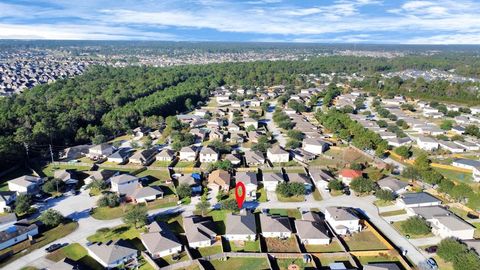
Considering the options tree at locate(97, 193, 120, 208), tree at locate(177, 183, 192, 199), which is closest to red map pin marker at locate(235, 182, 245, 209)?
tree at locate(177, 183, 192, 199)

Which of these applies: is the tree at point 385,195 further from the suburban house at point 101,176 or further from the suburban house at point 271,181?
the suburban house at point 101,176

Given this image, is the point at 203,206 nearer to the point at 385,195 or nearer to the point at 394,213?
the point at 385,195

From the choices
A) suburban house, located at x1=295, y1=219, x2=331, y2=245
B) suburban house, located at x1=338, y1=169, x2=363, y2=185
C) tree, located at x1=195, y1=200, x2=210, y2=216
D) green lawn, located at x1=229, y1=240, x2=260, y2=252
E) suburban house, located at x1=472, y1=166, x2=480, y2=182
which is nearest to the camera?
green lawn, located at x1=229, y1=240, x2=260, y2=252

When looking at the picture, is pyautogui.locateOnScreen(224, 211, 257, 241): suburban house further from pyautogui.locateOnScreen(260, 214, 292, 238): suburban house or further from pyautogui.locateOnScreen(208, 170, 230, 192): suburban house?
pyautogui.locateOnScreen(208, 170, 230, 192): suburban house

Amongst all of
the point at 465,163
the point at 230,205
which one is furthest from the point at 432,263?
the point at 465,163

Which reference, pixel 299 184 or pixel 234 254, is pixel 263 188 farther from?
pixel 234 254

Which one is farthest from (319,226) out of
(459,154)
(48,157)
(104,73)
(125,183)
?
(104,73)
